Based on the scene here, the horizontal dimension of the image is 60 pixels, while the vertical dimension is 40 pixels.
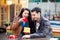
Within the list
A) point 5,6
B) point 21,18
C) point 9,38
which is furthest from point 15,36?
point 5,6

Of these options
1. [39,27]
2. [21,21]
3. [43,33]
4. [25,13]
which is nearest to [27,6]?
[25,13]

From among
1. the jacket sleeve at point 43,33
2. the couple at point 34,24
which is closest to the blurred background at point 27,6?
the couple at point 34,24

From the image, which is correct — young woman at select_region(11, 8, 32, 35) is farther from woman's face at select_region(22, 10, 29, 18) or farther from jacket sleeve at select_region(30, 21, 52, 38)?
jacket sleeve at select_region(30, 21, 52, 38)

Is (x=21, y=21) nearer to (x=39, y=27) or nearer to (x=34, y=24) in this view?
(x=34, y=24)

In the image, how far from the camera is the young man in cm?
362

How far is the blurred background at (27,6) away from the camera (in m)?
3.78

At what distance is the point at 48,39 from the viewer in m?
3.47

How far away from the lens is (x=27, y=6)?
377 centimetres

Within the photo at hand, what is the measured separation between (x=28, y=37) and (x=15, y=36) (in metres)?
0.23

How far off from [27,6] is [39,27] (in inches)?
17.5

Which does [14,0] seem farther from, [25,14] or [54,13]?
[54,13]

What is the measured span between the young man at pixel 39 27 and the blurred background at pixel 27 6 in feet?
0.37

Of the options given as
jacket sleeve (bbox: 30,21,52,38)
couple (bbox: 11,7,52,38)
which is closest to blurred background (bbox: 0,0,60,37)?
couple (bbox: 11,7,52,38)

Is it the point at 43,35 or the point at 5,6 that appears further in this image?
the point at 5,6
